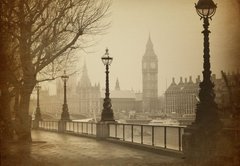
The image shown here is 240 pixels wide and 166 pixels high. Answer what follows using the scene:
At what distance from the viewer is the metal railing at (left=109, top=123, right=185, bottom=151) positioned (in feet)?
43.3

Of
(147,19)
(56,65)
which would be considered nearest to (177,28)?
(147,19)

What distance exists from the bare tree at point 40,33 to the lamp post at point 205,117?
5191mm

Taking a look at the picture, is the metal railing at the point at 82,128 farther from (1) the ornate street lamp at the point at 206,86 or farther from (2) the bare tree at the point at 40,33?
(1) the ornate street lamp at the point at 206,86

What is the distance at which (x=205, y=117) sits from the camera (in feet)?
35.2

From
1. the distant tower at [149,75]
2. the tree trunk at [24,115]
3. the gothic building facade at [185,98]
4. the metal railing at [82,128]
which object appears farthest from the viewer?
the distant tower at [149,75]

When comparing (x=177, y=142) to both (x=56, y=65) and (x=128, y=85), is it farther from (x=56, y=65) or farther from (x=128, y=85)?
(x=56, y=65)

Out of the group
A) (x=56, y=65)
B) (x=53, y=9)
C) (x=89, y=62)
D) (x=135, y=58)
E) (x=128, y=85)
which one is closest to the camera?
(x=135, y=58)

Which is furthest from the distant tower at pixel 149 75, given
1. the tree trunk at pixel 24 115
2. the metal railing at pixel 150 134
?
the tree trunk at pixel 24 115

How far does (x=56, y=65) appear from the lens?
64.0ft

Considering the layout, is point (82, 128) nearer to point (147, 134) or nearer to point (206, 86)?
point (147, 134)

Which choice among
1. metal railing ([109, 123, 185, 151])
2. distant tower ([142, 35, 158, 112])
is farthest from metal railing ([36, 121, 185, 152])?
distant tower ([142, 35, 158, 112])

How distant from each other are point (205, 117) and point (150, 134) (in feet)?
15.2

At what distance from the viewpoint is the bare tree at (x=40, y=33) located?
46.5ft

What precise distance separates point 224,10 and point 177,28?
131 cm
